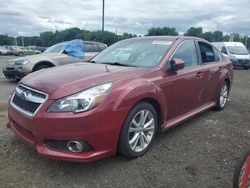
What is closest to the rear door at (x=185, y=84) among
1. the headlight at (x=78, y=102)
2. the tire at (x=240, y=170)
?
the headlight at (x=78, y=102)

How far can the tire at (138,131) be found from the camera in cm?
343

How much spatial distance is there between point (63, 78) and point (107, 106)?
68 centimetres

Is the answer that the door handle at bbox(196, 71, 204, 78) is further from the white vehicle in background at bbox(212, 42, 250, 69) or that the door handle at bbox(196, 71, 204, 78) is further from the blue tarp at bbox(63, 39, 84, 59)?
the white vehicle in background at bbox(212, 42, 250, 69)

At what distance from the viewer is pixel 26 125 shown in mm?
3256

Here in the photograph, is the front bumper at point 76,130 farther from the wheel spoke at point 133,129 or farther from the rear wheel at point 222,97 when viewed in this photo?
the rear wheel at point 222,97

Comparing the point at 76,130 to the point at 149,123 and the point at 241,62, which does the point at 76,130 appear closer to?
the point at 149,123

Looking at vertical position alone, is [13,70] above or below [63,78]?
below

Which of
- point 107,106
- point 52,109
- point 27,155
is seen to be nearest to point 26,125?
point 52,109

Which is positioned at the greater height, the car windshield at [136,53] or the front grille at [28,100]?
the car windshield at [136,53]

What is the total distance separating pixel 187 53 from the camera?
15.9 feet

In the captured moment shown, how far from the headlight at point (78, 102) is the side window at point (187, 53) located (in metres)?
1.74

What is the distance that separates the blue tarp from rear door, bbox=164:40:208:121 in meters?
6.37

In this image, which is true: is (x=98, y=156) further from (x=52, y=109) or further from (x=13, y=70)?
(x=13, y=70)

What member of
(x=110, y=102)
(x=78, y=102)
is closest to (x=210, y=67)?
(x=110, y=102)
